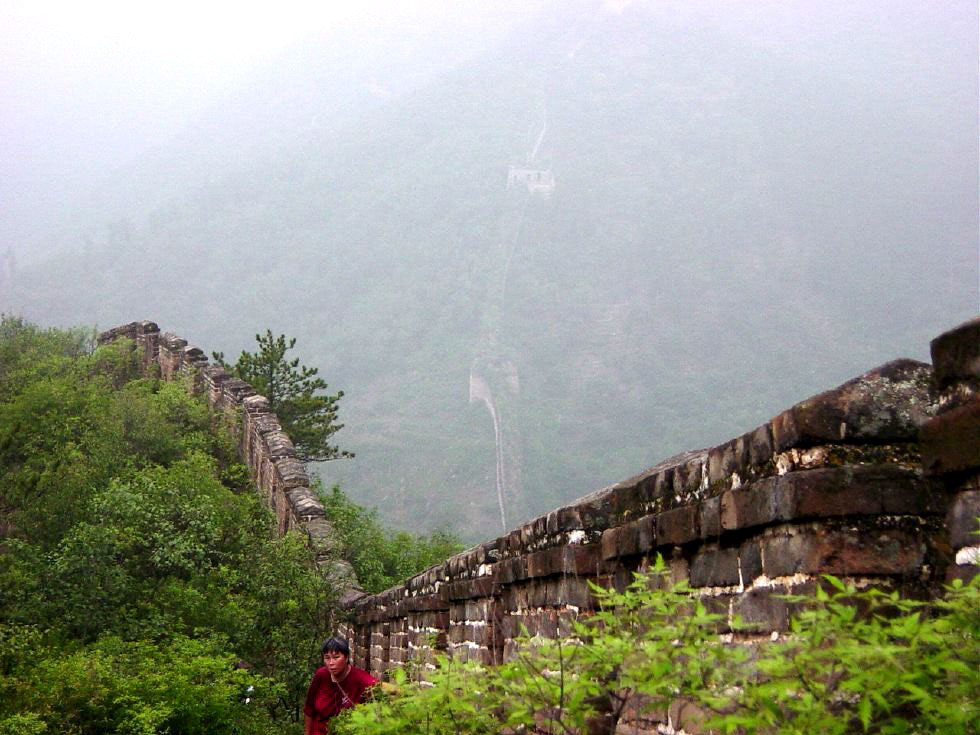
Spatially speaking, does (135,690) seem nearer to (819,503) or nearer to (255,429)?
(819,503)

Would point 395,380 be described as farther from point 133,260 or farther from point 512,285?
point 133,260

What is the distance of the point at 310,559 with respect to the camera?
14.6 m

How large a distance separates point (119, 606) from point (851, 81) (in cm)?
14011

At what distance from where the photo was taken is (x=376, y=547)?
18906 millimetres

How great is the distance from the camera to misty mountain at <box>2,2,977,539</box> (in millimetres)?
66688

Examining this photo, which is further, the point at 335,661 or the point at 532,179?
the point at 532,179

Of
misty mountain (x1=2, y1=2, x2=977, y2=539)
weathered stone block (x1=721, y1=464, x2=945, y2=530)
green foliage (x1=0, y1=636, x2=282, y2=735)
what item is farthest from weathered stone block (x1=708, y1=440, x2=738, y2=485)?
misty mountain (x1=2, y1=2, x2=977, y2=539)

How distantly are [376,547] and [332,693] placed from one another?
35.5 feet

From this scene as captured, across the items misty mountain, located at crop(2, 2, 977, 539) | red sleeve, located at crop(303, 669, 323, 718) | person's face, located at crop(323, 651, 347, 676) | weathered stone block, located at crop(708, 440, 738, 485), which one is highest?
misty mountain, located at crop(2, 2, 977, 539)

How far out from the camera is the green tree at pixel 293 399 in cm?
2464

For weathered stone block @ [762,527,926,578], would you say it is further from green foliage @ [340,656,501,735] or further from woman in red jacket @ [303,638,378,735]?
woman in red jacket @ [303,638,378,735]

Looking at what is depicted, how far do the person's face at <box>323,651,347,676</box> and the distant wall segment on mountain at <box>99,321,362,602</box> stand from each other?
5831mm

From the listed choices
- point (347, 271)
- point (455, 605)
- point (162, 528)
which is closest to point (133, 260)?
point (347, 271)

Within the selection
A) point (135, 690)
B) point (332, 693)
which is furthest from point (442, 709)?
point (135, 690)
